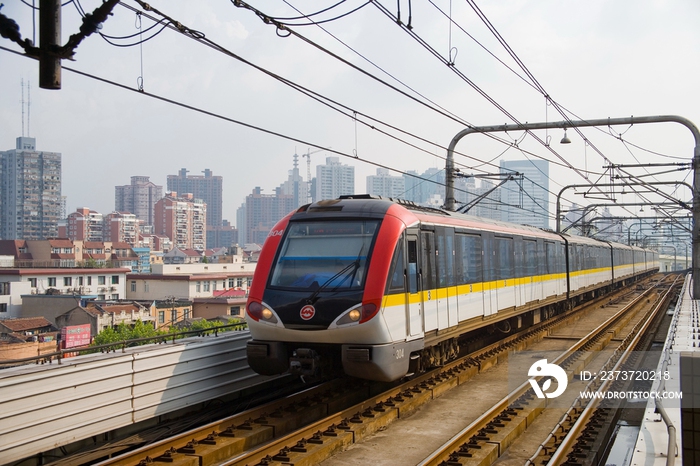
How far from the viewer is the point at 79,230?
17800 cm

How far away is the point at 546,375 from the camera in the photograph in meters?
12.3

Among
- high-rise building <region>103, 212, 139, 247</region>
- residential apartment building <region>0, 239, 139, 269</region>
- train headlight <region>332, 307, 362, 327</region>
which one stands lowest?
train headlight <region>332, 307, 362, 327</region>

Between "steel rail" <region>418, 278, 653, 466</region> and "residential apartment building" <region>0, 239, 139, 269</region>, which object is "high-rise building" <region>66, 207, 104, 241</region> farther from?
"steel rail" <region>418, 278, 653, 466</region>

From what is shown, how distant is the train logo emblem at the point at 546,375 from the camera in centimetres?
1123

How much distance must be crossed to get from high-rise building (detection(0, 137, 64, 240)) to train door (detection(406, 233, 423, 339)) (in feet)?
628

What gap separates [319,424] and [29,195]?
20033 centimetres

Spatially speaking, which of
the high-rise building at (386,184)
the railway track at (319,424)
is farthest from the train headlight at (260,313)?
the high-rise building at (386,184)

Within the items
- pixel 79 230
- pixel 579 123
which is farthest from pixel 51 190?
pixel 579 123

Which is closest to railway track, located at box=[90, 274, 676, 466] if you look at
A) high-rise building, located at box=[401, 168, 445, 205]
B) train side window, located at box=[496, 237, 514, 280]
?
train side window, located at box=[496, 237, 514, 280]

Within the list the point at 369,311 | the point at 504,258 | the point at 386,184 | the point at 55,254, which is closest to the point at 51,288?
the point at 55,254

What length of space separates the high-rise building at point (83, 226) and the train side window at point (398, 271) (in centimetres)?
17838

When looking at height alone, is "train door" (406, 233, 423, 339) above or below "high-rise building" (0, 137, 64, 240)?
below

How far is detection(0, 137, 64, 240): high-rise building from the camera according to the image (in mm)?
186750

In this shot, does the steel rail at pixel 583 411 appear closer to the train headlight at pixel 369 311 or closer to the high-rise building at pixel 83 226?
the train headlight at pixel 369 311
